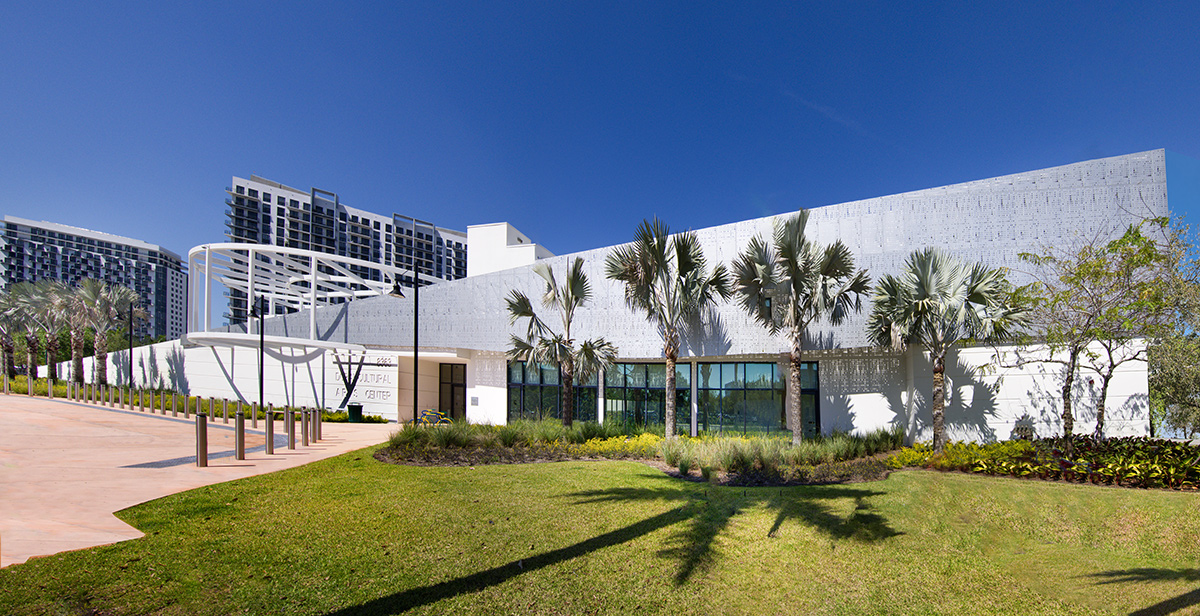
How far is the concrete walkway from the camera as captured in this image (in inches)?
215

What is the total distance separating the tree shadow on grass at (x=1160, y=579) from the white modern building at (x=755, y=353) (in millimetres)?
9787

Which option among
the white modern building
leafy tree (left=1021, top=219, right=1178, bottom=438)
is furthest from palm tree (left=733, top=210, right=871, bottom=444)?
leafy tree (left=1021, top=219, right=1178, bottom=438)

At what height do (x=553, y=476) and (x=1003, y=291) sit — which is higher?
(x=1003, y=291)

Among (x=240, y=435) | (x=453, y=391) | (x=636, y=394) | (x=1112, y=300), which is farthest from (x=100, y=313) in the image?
(x=1112, y=300)

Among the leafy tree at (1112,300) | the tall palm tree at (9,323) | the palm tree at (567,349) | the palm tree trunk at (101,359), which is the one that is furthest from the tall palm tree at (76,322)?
the leafy tree at (1112,300)

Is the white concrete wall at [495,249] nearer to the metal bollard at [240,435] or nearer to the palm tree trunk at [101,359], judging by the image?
the metal bollard at [240,435]

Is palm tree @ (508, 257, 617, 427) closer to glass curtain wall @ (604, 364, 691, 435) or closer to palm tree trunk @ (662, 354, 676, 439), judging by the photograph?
glass curtain wall @ (604, 364, 691, 435)

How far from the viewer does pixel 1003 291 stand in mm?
13242

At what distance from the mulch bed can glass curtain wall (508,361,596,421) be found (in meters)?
7.18

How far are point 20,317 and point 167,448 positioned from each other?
152 feet

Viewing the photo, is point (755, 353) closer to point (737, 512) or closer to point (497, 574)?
point (737, 512)

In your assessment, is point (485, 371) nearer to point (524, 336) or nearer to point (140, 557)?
point (524, 336)

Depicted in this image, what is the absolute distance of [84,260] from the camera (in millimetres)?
115375

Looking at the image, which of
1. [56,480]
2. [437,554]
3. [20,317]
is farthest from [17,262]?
[437,554]
